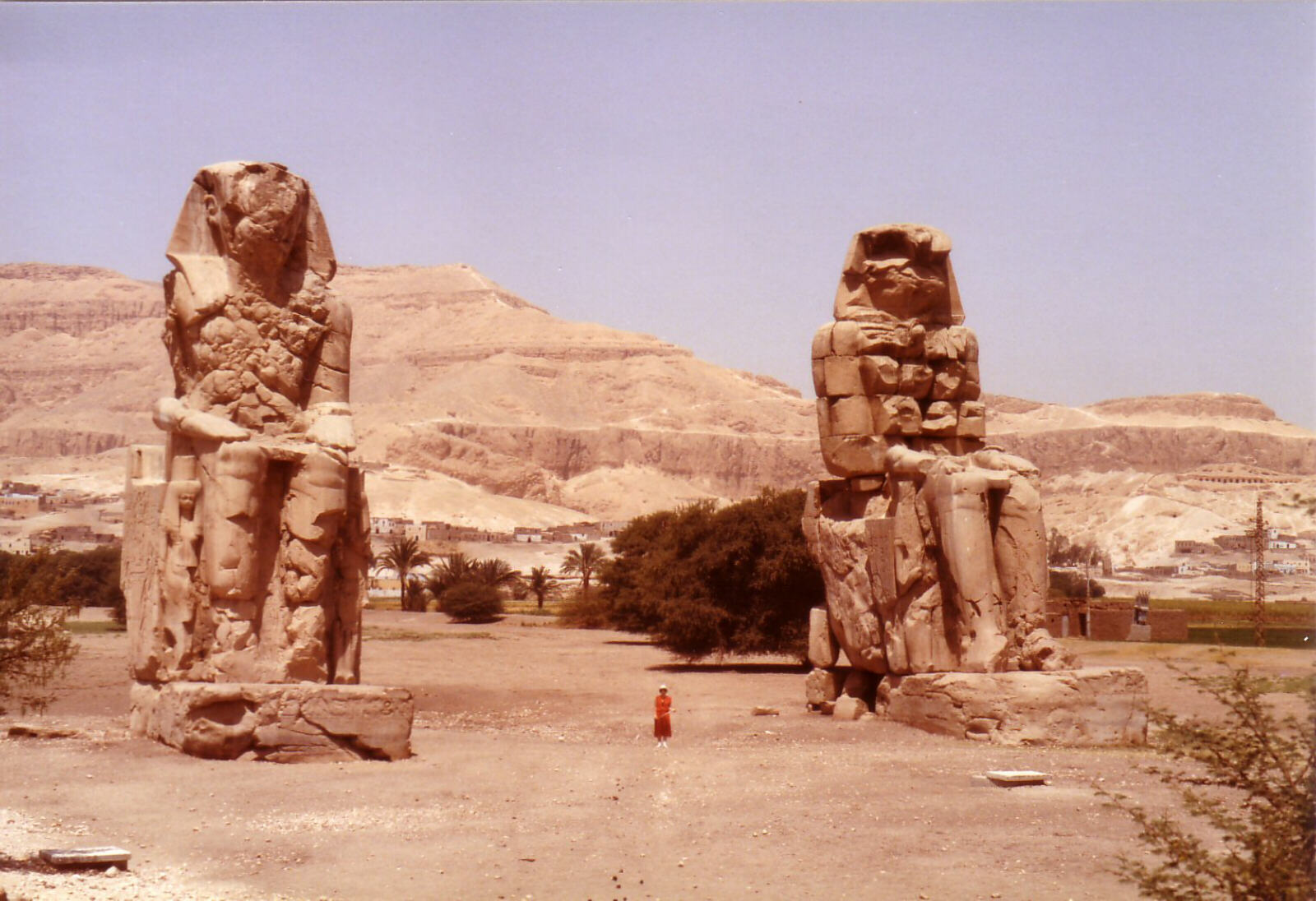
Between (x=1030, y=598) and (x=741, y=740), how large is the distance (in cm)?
254

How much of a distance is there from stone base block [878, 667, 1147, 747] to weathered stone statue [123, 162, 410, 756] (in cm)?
420

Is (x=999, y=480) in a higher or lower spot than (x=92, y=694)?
higher

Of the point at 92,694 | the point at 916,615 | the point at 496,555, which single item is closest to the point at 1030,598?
the point at 916,615

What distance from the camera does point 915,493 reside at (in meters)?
13.8

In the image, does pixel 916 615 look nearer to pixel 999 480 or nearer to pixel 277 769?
pixel 999 480

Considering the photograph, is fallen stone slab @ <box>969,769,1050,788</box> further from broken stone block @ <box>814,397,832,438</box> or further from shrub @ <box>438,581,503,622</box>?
shrub @ <box>438,581,503,622</box>

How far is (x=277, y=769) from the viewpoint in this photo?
1043 centimetres

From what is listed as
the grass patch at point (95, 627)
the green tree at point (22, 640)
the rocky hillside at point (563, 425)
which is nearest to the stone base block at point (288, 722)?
the green tree at point (22, 640)

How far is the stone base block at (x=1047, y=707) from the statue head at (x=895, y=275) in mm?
3482

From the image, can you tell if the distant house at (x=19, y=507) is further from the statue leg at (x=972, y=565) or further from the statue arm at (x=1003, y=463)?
the statue leg at (x=972, y=565)

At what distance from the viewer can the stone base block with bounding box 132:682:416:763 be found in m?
10.8

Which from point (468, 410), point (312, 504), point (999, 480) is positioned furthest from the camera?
point (468, 410)

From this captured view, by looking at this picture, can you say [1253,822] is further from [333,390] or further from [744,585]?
[744,585]

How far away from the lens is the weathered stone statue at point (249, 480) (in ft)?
37.8
